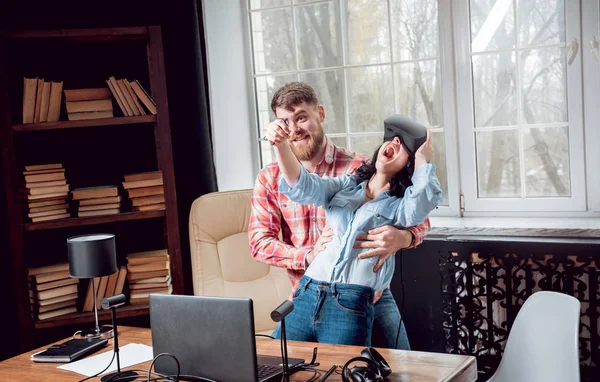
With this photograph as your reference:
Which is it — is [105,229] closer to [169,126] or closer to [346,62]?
[169,126]

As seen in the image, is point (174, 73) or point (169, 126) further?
point (174, 73)

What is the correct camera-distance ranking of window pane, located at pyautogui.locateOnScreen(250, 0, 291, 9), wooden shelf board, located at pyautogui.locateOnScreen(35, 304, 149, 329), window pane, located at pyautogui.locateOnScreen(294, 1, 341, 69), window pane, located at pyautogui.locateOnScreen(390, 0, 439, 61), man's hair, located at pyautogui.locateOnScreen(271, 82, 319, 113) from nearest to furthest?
1. man's hair, located at pyautogui.locateOnScreen(271, 82, 319, 113)
2. wooden shelf board, located at pyautogui.locateOnScreen(35, 304, 149, 329)
3. window pane, located at pyautogui.locateOnScreen(390, 0, 439, 61)
4. window pane, located at pyautogui.locateOnScreen(294, 1, 341, 69)
5. window pane, located at pyautogui.locateOnScreen(250, 0, 291, 9)

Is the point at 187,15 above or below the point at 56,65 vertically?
above

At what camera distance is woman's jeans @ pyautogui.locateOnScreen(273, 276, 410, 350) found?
1.95 m

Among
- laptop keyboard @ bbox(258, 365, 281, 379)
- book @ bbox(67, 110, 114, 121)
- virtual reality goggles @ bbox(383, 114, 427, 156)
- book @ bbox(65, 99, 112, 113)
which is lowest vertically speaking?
laptop keyboard @ bbox(258, 365, 281, 379)

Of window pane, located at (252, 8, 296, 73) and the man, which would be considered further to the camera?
window pane, located at (252, 8, 296, 73)

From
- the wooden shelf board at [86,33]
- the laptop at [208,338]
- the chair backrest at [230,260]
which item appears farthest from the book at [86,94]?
→ the laptop at [208,338]

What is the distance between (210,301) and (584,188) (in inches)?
77.1

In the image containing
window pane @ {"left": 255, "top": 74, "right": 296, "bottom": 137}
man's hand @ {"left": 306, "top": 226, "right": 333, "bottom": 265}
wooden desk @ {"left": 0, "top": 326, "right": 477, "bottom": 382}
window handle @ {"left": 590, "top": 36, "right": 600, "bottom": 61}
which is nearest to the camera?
wooden desk @ {"left": 0, "top": 326, "right": 477, "bottom": 382}

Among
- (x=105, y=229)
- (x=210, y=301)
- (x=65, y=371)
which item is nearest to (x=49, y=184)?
(x=105, y=229)

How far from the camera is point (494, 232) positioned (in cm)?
282

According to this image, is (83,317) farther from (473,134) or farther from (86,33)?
(473,134)

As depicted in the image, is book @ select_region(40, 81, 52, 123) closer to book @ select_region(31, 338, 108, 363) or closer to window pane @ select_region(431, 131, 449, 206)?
book @ select_region(31, 338, 108, 363)

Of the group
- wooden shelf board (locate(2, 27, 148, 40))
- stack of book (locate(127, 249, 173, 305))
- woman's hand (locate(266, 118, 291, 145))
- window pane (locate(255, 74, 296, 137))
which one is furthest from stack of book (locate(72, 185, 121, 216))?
woman's hand (locate(266, 118, 291, 145))
